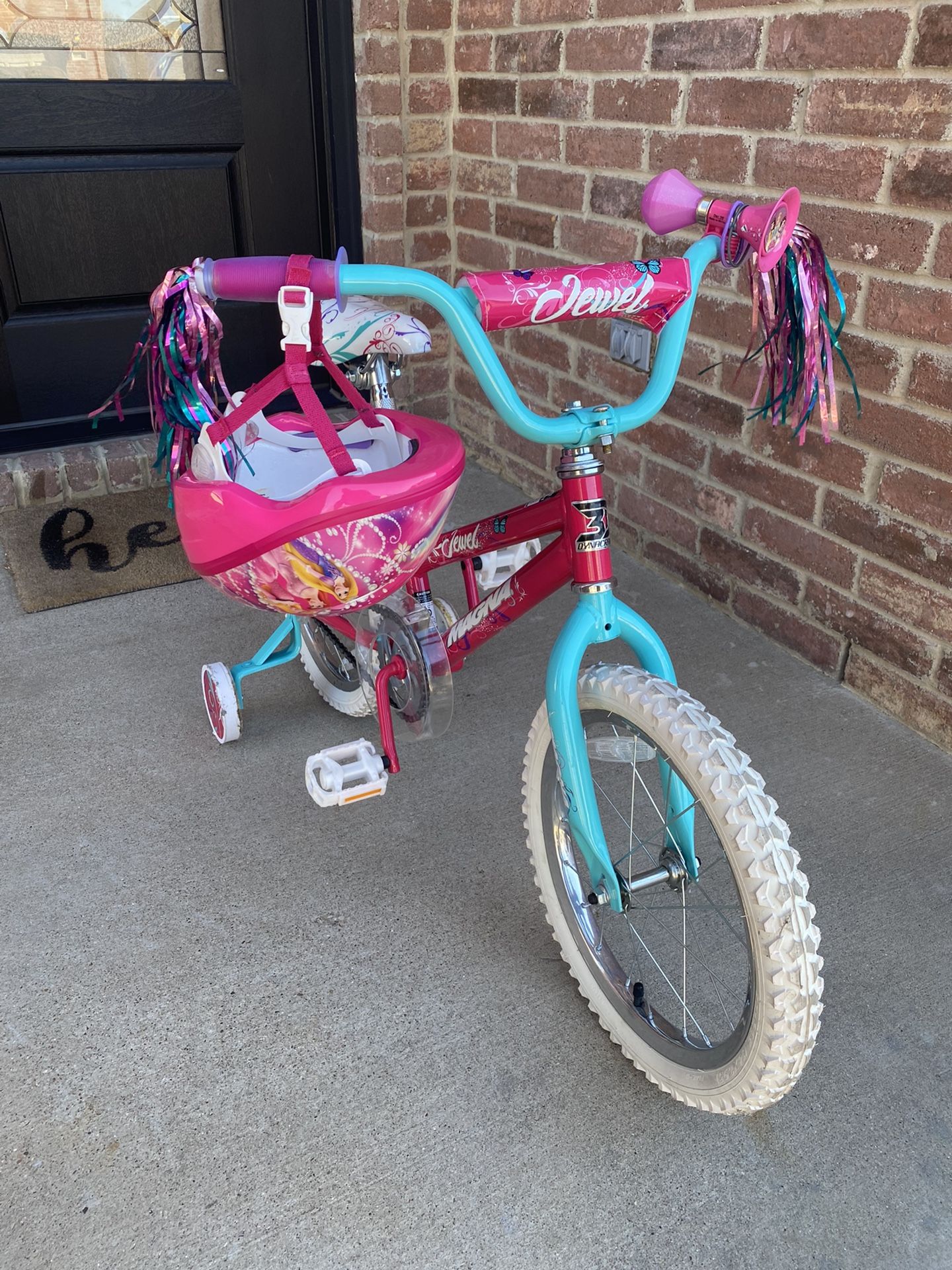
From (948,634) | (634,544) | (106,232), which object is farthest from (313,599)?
(106,232)

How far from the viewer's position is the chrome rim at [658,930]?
3.77 ft

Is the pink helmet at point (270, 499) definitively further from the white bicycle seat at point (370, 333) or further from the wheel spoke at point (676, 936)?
the wheel spoke at point (676, 936)

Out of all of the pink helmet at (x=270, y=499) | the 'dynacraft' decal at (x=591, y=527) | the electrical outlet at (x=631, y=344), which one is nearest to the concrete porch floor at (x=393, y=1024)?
the pink helmet at (x=270, y=499)

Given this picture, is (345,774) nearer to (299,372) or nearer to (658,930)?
(658,930)

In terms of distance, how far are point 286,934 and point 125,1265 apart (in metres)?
0.46

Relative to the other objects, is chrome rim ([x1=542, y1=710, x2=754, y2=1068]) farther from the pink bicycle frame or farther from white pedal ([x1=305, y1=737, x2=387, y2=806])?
white pedal ([x1=305, y1=737, x2=387, y2=806])

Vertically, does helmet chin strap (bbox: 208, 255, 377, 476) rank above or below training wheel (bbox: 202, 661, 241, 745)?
above

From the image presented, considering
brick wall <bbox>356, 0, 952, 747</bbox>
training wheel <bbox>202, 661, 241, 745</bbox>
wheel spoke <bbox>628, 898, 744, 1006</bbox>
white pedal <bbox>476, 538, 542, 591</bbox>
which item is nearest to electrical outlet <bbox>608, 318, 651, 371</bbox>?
brick wall <bbox>356, 0, 952, 747</bbox>

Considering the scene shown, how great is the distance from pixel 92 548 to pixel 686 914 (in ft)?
5.71

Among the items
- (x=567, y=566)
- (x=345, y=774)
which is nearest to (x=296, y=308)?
(x=567, y=566)

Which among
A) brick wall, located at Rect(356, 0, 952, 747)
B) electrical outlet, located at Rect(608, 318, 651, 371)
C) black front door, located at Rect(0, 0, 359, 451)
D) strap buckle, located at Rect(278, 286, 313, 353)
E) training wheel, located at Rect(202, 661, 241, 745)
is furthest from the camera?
black front door, located at Rect(0, 0, 359, 451)

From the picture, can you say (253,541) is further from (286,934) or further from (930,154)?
(930,154)

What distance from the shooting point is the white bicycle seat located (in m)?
1.38

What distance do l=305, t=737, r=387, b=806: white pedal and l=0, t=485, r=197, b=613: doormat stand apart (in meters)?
1.00
